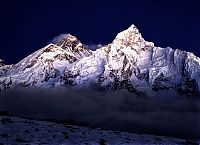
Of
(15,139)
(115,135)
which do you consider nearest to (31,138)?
Answer: (15,139)

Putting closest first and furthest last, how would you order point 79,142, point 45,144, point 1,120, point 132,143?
1. point 45,144
2. point 79,142
3. point 132,143
4. point 1,120

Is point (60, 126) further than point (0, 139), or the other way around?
point (60, 126)

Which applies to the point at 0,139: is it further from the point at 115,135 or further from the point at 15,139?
the point at 115,135

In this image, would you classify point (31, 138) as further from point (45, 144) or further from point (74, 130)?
point (74, 130)

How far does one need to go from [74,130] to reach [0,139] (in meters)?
11.0

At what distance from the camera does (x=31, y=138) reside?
42.2 metres

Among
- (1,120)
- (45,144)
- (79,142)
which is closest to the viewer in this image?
(45,144)

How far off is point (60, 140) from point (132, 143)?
7477 mm

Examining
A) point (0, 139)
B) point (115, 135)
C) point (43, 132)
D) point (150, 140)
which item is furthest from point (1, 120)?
point (150, 140)

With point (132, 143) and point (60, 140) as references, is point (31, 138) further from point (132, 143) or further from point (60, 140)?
point (132, 143)

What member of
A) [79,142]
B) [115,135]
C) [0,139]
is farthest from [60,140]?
[115,135]

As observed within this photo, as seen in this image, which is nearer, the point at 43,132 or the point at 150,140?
the point at 43,132

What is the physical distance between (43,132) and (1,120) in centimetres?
583

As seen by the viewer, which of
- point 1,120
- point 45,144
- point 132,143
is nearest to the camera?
point 45,144
